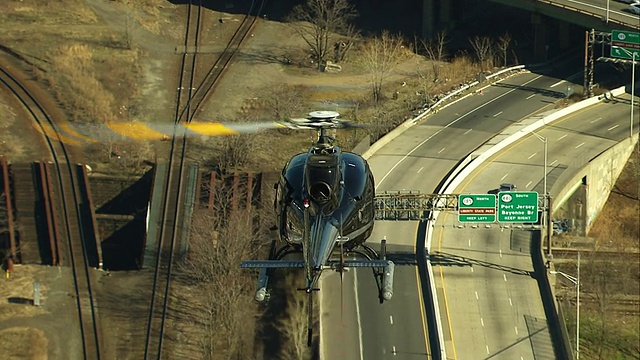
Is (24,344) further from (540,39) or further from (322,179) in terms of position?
(540,39)

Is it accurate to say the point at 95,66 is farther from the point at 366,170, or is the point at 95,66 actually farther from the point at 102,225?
the point at 366,170

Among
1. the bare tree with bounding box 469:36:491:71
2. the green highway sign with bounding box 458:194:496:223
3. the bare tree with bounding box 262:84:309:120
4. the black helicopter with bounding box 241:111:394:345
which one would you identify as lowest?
the black helicopter with bounding box 241:111:394:345

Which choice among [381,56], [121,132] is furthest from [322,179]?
[381,56]

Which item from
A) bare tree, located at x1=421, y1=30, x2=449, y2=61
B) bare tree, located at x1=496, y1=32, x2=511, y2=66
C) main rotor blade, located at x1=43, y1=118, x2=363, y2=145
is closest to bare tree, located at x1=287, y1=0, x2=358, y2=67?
bare tree, located at x1=421, y1=30, x2=449, y2=61

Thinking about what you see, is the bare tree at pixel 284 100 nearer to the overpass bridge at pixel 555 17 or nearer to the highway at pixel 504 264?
the highway at pixel 504 264

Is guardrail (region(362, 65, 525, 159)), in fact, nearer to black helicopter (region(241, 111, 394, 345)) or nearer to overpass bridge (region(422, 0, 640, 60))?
overpass bridge (region(422, 0, 640, 60))
